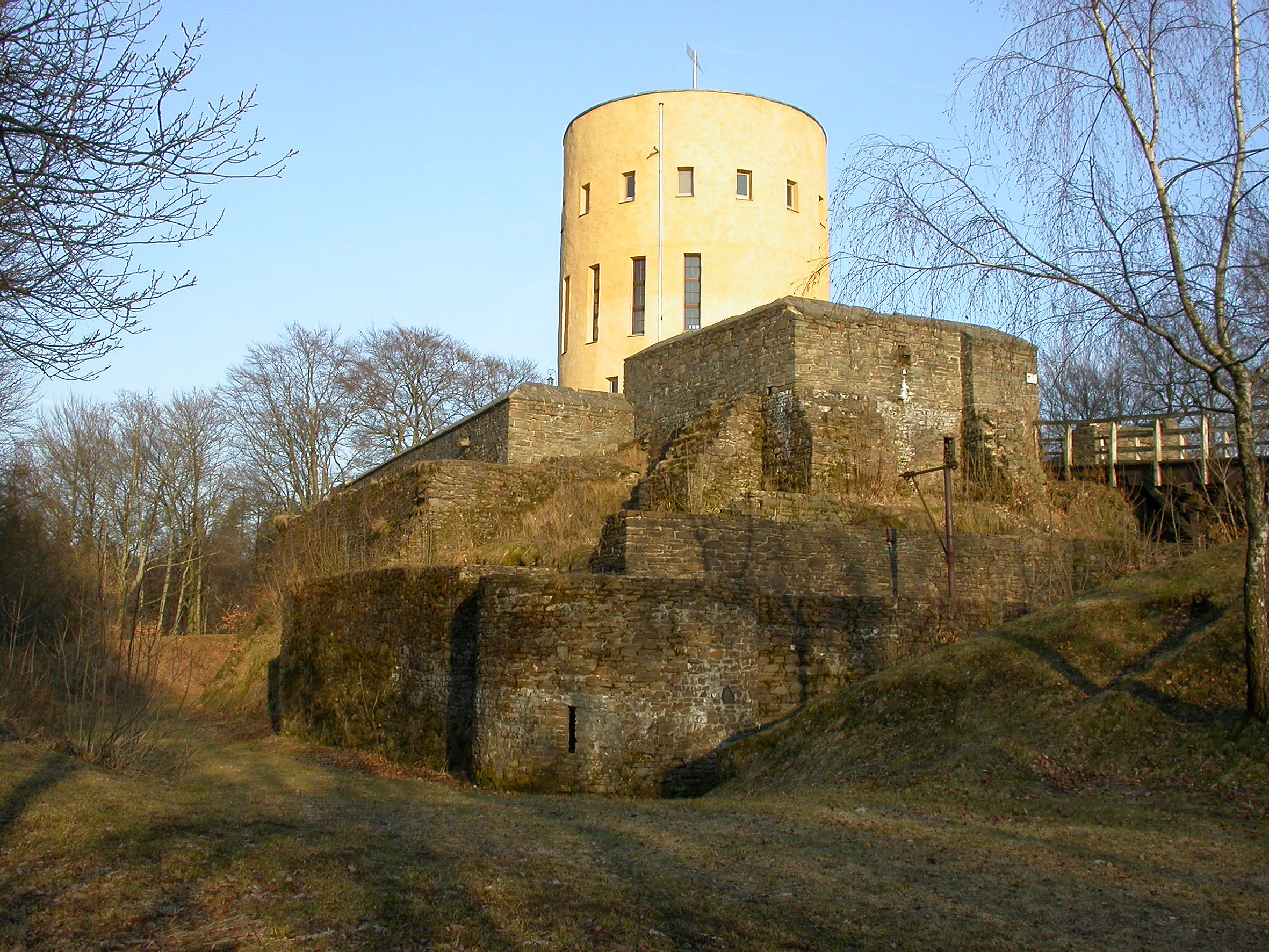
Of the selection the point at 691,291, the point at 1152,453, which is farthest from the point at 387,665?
the point at 1152,453

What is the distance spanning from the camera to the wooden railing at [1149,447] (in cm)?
1981

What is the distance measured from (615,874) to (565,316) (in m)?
22.1

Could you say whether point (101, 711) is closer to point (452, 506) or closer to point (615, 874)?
point (615, 874)

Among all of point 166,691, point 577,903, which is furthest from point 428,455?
point 577,903

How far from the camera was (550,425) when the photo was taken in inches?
885

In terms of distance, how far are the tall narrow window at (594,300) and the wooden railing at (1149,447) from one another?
10.7 metres

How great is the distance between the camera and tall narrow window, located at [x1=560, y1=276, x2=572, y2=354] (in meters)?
27.8

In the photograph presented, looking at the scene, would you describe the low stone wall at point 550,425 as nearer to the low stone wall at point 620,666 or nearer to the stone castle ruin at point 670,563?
the stone castle ruin at point 670,563

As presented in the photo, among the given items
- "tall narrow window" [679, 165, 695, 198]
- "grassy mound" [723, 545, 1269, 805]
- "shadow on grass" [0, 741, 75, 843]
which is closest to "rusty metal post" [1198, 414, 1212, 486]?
"grassy mound" [723, 545, 1269, 805]

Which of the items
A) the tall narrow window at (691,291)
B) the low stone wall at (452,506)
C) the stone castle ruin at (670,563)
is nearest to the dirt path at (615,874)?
the stone castle ruin at (670,563)

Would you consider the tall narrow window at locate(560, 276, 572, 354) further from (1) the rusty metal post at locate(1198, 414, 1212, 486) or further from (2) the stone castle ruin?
(1) the rusty metal post at locate(1198, 414, 1212, 486)

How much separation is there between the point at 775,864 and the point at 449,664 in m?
8.15

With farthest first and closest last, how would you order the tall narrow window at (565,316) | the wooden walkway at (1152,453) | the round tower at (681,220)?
1. the tall narrow window at (565,316)
2. the round tower at (681,220)
3. the wooden walkway at (1152,453)

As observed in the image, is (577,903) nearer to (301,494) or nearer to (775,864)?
(775,864)
